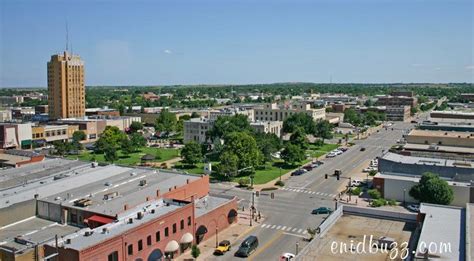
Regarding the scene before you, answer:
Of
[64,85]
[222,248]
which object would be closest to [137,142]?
[64,85]

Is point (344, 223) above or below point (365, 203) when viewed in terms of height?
above

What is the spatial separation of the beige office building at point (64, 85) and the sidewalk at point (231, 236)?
95.5 m

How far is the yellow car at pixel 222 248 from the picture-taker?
37.1 meters

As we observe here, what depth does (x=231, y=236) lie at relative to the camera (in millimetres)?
41500

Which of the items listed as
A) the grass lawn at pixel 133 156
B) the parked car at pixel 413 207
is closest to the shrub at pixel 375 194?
the parked car at pixel 413 207

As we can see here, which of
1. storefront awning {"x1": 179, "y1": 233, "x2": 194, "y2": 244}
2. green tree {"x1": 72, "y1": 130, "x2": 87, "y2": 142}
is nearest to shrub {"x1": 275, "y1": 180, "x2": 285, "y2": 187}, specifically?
storefront awning {"x1": 179, "y1": 233, "x2": 194, "y2": 244}

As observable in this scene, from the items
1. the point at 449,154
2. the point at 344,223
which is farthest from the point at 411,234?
the point at 449,154

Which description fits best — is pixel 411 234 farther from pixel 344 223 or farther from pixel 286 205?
pixel 286 205

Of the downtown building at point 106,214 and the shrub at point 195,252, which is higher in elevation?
the downtown building at point 106,214

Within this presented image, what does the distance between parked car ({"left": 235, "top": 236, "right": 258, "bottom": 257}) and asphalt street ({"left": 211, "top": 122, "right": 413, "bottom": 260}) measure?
1.40ft

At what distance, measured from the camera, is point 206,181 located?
157 ft

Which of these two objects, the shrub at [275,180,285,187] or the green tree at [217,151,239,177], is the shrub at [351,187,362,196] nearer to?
the shrub at [275,180,285,187]

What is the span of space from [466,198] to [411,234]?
24705 millimetres

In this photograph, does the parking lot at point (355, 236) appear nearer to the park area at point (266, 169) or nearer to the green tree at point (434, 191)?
the green tree at point (434, 191)
